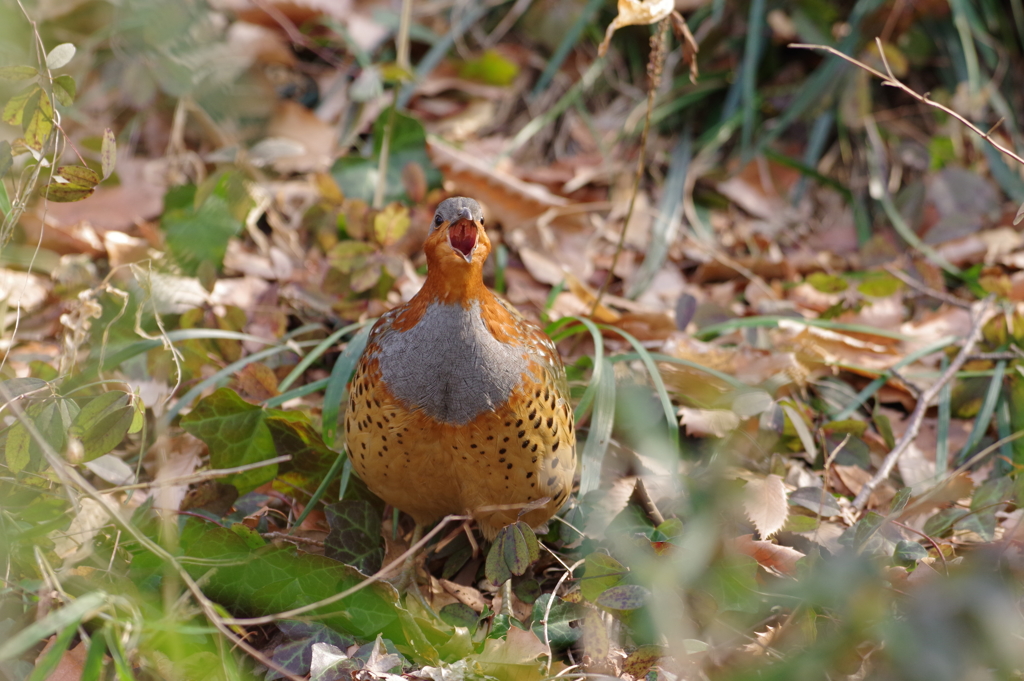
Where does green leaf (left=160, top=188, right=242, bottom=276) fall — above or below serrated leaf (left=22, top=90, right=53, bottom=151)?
below

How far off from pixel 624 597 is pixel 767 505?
0.74m

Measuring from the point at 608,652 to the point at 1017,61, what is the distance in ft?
15.5

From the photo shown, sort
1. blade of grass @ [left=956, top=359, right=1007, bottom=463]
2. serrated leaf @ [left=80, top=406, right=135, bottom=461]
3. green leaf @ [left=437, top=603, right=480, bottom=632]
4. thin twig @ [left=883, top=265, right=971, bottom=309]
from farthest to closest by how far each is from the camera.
→ thin twig @ [left=883, top=265, right=971, bottom=309], blade of grass @ [left=956, top=359, right=1007, bottom=463], green leaf @ [left=437, top=603, right=480, bottom=632], serrated leaf @ [left=80, top=406, right=135, bottom=461]

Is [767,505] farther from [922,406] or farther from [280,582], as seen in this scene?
[280,582]

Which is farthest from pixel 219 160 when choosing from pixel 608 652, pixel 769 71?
pixel 769 71

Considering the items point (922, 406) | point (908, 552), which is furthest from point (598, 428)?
point (922, 406)

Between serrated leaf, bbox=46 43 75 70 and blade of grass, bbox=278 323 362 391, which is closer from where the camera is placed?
serrated leaf, bbox=46 43 75 70

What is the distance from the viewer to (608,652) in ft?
8.01

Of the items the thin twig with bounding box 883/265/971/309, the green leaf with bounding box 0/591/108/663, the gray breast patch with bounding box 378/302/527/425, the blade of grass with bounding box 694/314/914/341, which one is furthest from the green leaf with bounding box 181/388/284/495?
the thin twig with bounding box 883/265/971/309

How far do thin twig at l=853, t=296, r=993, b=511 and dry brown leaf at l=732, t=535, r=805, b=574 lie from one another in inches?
20.3

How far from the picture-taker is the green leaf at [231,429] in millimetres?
2873

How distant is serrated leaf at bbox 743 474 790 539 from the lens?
8.82 ft

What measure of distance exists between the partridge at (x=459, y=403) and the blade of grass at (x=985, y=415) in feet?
6.06

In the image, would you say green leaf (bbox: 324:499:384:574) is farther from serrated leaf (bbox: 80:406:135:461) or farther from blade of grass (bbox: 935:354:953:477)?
blade of grass (bbox: 935:354:953:477)
